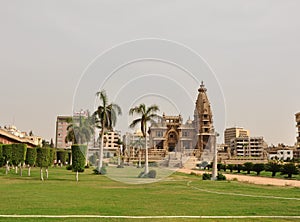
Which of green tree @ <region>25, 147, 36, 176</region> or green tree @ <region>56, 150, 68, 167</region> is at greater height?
green tree @ <region>25, 147, 36, 176</region>

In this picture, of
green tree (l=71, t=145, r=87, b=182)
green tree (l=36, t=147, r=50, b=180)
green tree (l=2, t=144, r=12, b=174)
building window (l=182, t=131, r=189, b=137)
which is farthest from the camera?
building window (l=182, t=131, r=189, b=137)

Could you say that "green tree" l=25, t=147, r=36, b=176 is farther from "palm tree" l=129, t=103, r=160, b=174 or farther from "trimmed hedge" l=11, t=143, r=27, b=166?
"palm tree" l=129, t=103, r=160, b=174

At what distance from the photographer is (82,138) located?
196 ft

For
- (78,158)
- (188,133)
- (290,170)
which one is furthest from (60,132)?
(78,158)

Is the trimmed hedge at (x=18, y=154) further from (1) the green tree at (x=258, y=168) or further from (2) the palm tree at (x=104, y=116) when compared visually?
(1) the green tree at (x=258, y=168)

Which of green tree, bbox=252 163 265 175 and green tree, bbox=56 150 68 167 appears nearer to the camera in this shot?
green tree, bbox=252 163 265 175

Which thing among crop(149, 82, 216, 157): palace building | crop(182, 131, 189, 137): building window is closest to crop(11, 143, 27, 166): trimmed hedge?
crop(149, 82, 216, 157): palace building

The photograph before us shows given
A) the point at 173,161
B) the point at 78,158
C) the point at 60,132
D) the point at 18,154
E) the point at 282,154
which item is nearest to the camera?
the point at 78,158

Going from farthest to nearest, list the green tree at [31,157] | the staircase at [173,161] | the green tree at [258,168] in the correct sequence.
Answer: the staircase at [173,161] → the green tree at [258,168] → the green tree at [31,157]

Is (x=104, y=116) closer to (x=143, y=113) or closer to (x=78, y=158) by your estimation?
(x=143, y=113)

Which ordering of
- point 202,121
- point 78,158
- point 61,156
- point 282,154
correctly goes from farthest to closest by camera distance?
point 282,154, point 202,121, point 61,156, point 78,158

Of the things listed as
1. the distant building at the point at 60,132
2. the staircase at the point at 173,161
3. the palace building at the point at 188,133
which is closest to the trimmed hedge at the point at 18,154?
the staircase at the point at 173,161

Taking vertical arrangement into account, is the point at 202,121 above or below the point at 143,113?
above

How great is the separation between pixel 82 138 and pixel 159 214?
48.1 meters
